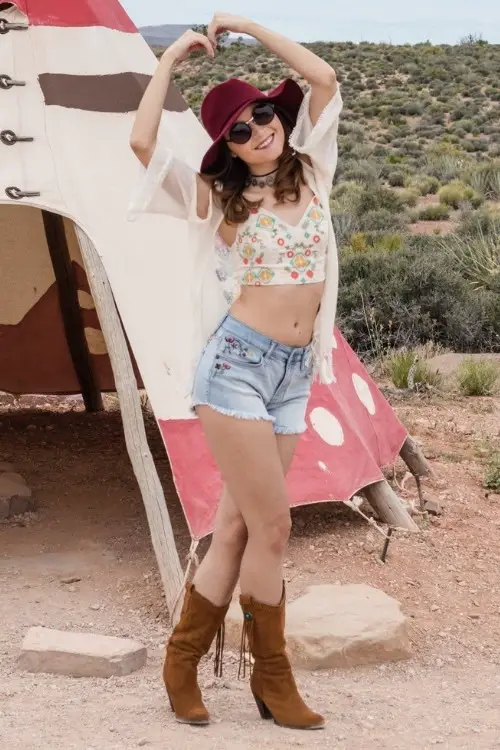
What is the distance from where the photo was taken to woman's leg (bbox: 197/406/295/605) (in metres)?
3.11

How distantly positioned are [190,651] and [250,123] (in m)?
1.55

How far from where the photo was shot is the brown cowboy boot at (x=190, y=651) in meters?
3.34

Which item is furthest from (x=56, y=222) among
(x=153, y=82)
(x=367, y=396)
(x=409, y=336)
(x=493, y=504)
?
(x=409, y=336)

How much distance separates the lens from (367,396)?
19.9 feet

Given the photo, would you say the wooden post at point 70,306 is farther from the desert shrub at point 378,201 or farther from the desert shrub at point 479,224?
the desert shrub at point 378,201

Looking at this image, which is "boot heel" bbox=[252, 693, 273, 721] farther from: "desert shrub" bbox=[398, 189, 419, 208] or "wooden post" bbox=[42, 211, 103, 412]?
"desert shrub" bbox=[398, 189, 419, 208]

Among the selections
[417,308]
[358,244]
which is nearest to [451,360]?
[417,308]

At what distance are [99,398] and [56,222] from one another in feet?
5.42

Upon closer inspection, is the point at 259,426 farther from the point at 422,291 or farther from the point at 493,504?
the point at 422,291

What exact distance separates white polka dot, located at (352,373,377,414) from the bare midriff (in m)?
2.74

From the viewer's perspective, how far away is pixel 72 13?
513cm

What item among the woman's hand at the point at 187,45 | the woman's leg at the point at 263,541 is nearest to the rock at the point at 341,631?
the woman's leg at the point at 263,541

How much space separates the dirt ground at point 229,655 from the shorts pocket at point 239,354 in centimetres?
109

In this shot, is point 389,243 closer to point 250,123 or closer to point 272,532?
point 250,123
